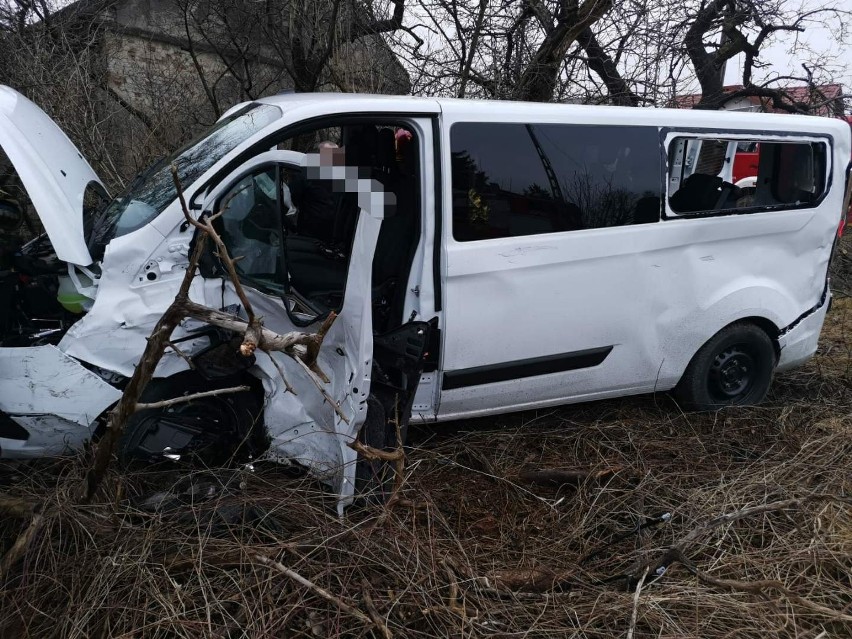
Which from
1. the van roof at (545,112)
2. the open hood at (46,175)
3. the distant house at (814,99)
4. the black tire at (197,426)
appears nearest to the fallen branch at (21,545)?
the black tire at (197,426)

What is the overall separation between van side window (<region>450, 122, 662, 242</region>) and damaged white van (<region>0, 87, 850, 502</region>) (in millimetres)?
12

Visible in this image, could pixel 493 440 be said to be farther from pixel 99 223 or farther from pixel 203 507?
pixel 99 223

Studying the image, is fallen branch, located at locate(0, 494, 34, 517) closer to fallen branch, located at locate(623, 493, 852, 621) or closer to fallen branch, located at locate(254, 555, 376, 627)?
fallen branch, located at locate(254, 555, 376, 627)

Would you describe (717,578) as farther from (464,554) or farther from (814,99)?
(814,99)

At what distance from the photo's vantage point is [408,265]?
10.9 feet

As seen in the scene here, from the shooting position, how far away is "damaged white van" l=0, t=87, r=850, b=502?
2.98 m

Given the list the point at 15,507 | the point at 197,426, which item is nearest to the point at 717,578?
the point at 197,426

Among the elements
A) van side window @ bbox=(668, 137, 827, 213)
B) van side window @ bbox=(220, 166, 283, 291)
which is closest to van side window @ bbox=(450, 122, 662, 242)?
van side window @ bbox=(668, 137, 827, 213)

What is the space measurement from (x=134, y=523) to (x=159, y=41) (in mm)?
8149

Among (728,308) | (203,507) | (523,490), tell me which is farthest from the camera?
(728,308)

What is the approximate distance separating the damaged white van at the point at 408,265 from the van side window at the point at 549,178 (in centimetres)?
1

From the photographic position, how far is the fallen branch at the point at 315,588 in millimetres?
2307

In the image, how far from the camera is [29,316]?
125 inches

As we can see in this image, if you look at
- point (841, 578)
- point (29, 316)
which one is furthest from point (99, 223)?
point (841, 578)
